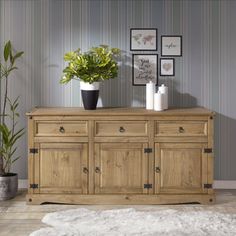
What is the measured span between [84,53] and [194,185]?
1.55 m

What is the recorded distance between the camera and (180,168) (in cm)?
502

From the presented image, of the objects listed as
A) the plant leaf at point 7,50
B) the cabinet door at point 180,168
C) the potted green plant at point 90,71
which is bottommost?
the cabinet door at point 180,168

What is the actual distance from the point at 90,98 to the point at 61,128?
1.27ft

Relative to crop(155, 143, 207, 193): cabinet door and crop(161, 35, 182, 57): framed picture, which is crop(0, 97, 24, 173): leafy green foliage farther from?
crop(161, 35, 182, 57): framed picture

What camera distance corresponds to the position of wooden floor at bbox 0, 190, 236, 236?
14.1ft

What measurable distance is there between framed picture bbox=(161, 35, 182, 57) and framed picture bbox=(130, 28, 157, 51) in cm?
8

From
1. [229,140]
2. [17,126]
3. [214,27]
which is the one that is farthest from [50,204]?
[214,27]

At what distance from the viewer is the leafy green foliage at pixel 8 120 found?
5.32 meters

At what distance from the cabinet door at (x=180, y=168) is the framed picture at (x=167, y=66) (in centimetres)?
85

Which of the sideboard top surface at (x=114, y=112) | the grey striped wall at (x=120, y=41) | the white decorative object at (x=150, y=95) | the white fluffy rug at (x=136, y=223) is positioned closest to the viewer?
the white fluffy rug at (x=136, y=223)

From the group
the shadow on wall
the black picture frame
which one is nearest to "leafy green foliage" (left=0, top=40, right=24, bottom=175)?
the shadow on wall

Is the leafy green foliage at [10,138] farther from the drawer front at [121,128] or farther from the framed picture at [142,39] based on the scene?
the framed picture at [142,39]

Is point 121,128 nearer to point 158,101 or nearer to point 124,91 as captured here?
point 158,101

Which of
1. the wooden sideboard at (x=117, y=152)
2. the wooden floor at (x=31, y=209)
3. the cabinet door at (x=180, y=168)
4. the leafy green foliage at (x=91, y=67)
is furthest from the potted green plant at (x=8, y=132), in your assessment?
the cabinet door at (x=180, y=168)
